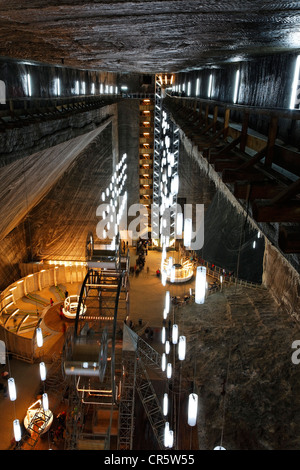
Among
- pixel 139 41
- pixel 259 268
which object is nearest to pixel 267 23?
pixel 139 41

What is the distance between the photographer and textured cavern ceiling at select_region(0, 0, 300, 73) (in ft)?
7.14

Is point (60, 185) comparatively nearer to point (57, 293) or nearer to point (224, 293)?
point (57, 293)

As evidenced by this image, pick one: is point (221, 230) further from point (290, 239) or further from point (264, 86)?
point (290, 239)

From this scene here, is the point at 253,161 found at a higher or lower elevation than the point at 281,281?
higher

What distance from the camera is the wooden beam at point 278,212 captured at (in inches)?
72.6

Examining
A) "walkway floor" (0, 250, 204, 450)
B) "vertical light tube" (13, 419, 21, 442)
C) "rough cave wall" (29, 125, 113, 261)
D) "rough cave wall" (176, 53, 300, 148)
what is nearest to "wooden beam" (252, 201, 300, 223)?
"rough cave wall" (176, 53, 300, 148)

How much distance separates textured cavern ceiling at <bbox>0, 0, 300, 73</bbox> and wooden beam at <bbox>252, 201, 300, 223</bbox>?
1222mm

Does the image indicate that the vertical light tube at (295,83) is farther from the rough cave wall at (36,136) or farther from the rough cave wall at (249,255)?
the rough cave wall at (249,255)

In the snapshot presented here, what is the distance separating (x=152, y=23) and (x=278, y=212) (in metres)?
2.00

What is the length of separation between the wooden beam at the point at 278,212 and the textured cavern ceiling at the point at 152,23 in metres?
1.22

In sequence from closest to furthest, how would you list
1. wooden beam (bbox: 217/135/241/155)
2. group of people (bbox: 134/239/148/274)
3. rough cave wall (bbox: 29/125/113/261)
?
wooden beam (bbox: 217/135/241/155) < rough cave wall (bbox: 29/125/113/261) < group of people (bbox: 134/239/148/274)

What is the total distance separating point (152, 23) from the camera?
2.79 meters

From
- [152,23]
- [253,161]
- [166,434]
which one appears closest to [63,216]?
[166,434]

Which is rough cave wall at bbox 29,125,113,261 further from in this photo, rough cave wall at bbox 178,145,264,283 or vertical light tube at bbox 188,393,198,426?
vertical light tube at bbox 188,393,198,426
